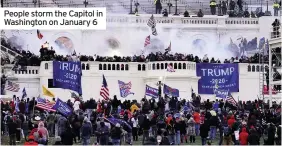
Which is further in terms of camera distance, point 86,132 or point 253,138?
point 86,132

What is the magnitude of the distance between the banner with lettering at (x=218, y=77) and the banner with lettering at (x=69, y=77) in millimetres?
12334

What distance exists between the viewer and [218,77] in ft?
221

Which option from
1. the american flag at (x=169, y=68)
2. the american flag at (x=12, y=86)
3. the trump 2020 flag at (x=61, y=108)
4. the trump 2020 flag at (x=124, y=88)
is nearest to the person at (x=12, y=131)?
the trump 2020 flag at (x=61, y=108)

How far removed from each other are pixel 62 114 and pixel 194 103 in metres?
13.1

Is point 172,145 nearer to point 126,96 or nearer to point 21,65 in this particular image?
point 126,96

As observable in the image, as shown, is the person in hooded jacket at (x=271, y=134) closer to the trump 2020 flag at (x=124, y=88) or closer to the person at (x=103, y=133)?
the person at (x=103, y=133)

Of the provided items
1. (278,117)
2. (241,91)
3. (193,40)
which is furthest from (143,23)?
→ (278,117)

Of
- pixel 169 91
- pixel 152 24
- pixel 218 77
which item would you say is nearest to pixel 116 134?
pixel 169 91

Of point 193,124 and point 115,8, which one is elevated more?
point 115,8

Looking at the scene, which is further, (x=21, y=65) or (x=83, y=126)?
(x=21, y=65)

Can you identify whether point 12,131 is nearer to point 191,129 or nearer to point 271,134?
point 191,129

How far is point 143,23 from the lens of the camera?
85.4 meters

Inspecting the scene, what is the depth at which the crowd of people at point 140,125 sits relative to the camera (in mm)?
42263

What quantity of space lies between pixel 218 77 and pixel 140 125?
21.4 m
